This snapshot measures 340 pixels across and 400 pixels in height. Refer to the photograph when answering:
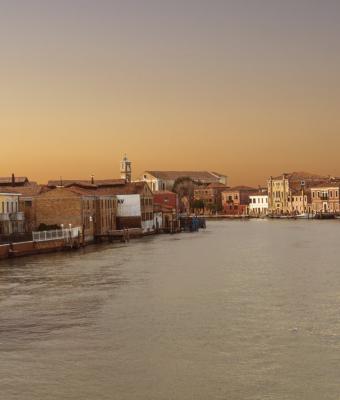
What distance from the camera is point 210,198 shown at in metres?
150

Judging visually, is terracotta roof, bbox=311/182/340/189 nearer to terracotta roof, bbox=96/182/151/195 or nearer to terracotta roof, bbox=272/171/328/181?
terracotta roof, bbox=272/171/328/181

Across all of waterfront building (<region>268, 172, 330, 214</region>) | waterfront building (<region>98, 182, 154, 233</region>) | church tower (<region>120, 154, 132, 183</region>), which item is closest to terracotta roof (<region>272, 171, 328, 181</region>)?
waterfront building (<region>268, 172, 330, 214</region>)

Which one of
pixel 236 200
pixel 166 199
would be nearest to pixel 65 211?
pixel 166 199

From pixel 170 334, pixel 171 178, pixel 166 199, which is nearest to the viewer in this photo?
pixel 170 334

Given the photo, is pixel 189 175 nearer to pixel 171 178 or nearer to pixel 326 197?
pixel 171 178

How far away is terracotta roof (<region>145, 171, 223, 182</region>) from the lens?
6004 inches

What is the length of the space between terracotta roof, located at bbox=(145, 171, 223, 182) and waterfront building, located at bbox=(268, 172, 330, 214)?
77.0ft

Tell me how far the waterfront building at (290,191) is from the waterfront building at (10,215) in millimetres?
85384

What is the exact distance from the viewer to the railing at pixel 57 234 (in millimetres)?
48647

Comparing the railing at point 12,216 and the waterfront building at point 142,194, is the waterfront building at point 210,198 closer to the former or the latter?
the waterfront building at point 142,194

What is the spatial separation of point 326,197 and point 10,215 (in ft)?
279

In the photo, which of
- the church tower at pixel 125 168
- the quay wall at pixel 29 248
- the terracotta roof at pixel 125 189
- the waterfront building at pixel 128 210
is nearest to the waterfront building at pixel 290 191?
the church tower at pixel 125 168

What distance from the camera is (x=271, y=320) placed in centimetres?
2108

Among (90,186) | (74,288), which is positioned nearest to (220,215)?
(90,186)
